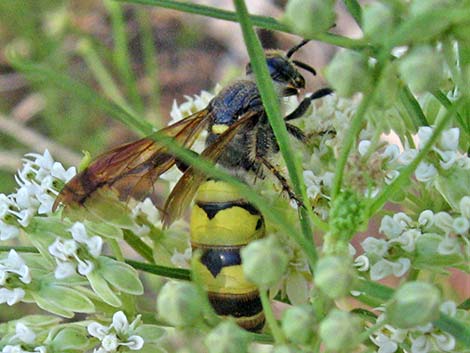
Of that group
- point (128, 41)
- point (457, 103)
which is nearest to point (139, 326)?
point (457, 103)

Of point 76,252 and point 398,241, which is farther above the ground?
point 398,241

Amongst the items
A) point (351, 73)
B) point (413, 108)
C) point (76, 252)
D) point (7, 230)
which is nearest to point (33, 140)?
point (7, 230)

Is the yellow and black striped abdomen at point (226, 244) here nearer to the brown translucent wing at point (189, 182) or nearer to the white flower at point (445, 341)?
the brown translucent wing at point (189, 182)

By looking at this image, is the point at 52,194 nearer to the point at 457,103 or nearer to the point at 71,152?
the point at 457,103

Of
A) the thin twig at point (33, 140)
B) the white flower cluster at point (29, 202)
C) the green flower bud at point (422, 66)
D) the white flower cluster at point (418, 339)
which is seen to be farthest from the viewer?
the thin twig at point (33, 140)

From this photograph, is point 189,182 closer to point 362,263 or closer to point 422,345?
point 362,263

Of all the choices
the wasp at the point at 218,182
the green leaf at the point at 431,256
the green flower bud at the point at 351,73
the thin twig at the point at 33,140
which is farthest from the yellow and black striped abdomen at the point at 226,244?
the thin twig at the point at 33,140
